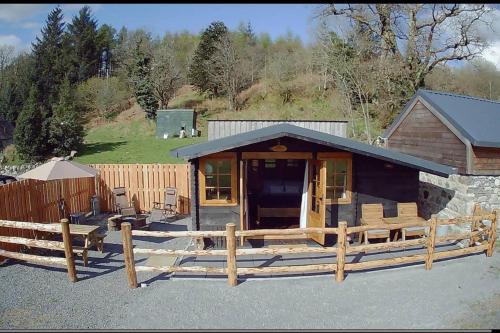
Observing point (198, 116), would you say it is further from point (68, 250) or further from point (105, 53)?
point (68, 250)

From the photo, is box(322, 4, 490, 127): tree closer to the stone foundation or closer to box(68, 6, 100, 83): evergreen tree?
the stone foundation

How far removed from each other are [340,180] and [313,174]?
2.17 ft

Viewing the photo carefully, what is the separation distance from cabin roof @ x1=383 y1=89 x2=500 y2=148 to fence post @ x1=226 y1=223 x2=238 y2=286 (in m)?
6.08

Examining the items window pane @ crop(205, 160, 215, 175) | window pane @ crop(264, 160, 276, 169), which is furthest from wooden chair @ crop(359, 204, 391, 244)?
window pane @ crop(264, 160, 276, 169)

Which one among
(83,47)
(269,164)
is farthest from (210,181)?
(83,47)

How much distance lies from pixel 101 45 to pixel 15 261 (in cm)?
4219

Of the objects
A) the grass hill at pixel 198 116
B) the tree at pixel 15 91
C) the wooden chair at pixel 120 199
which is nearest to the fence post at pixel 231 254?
the wooden chair at pixel 120 199

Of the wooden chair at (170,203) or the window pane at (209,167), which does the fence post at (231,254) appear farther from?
the wooden chair at (170,203)

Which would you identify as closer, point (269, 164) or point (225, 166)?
point (225, 166)

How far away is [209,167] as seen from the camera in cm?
812

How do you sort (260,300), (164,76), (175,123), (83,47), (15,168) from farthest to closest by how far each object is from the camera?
(83,47), (164,76), (175,123), (15,168), (260,300)

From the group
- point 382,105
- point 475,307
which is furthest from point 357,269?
point 382,105

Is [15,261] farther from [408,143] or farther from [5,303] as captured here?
[408,143]

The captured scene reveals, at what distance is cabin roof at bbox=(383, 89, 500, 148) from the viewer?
835cm
